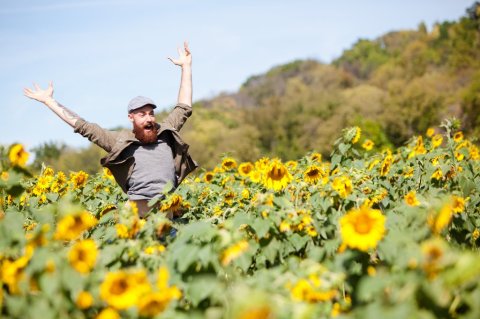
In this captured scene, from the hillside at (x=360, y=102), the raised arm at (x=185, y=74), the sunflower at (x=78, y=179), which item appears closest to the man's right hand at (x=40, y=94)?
the raised arm at (x=185, y=74)

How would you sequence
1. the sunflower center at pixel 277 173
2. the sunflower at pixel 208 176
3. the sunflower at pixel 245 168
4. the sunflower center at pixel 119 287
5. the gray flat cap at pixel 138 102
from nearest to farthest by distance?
the sunflower center at pixel 119 287
the sunflower center at pixel 277 173
the gray flat cap at pixel 138 102
the sunflower at pixel 245 168
the sunflower at pixel 208 176

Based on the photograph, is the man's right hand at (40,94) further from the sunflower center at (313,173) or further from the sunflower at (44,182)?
the sunflower center at (313,173)

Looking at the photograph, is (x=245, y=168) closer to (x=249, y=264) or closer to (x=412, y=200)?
(x=412, y=200)

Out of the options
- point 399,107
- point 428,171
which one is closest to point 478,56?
point 399,107

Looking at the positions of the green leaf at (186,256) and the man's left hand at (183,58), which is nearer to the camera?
the green leaf at (186,256)

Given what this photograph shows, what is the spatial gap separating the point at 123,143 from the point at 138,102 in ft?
1.23

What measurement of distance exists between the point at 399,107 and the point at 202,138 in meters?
20.5


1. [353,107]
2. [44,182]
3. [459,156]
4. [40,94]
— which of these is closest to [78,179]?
[44,182]

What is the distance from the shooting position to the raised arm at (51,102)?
12.4ft

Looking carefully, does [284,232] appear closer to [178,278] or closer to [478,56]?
[178,278]

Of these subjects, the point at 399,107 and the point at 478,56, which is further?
the point at 478,56

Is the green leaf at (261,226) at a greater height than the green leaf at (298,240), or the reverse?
the green leaf at (261,226)

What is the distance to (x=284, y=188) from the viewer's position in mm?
3238

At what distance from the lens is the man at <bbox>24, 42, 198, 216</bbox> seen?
3764 millimetres
